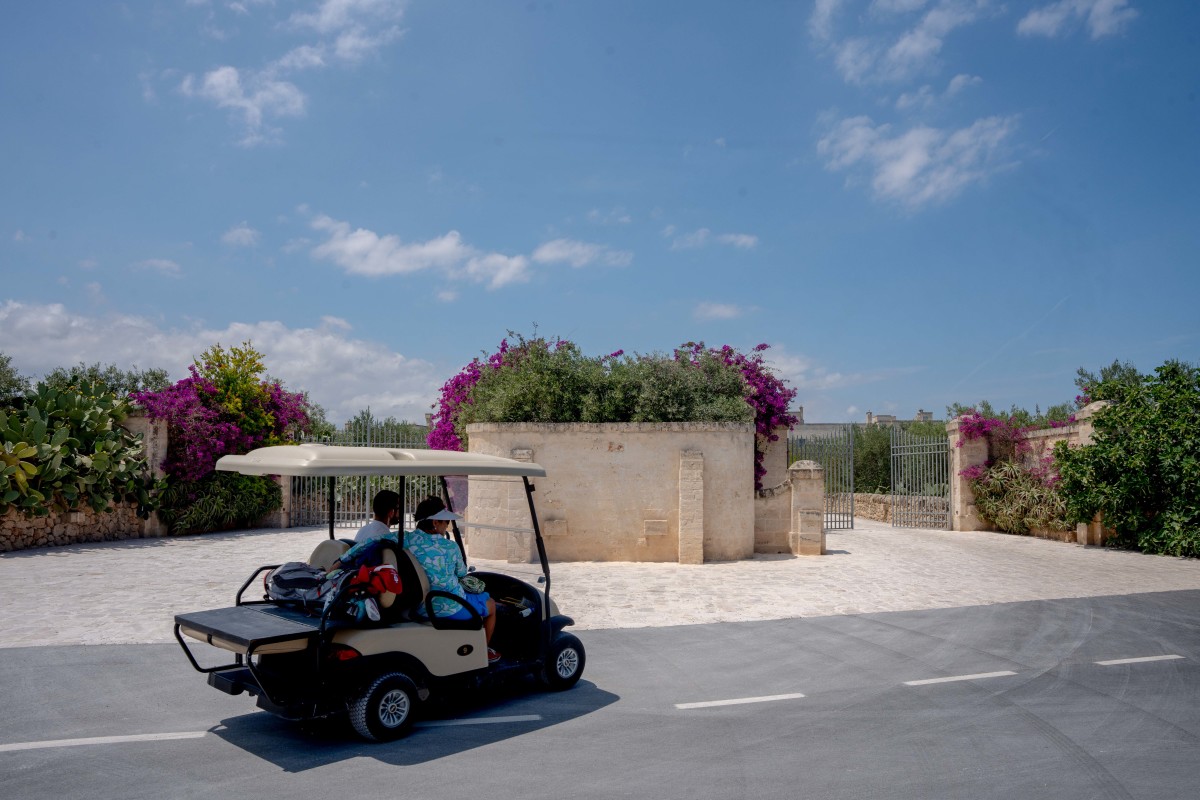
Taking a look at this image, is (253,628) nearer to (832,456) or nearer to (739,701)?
(739,701)

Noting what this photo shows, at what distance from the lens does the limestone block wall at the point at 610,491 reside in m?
13.3

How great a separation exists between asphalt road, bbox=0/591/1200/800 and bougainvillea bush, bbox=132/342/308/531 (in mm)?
11097

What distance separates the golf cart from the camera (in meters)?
4.81

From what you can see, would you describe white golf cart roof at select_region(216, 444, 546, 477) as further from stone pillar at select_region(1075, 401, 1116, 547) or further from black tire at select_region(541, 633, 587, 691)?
stone pillar at select_region(1075, 401, 1116, 547)

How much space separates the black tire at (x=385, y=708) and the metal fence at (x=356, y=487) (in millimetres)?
12839

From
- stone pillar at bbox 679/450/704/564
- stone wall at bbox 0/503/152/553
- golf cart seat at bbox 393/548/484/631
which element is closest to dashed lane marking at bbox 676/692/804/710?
golf cart seat at bbox 393/548/484/631

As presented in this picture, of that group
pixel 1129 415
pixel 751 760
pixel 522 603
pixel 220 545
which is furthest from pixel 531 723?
pixel 1129 415

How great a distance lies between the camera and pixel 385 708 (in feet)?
16.5

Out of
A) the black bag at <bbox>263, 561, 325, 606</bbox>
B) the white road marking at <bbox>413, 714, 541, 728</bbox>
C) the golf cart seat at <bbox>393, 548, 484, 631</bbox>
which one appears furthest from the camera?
the black bag at <bbox>263, 561, 325, 606</bbox>

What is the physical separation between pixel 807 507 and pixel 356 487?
37.2ft

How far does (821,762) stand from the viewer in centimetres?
474

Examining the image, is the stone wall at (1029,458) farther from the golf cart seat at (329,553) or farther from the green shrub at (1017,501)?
the golf cart seat at (329,553)

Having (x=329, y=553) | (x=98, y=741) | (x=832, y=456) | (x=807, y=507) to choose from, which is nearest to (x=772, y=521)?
(x=807, y=507)

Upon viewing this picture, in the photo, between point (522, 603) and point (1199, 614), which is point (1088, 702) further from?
point (1199, 614)
